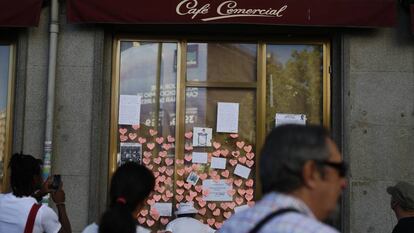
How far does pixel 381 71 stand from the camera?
741 centimetres

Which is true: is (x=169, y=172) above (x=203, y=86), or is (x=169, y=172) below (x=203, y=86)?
below

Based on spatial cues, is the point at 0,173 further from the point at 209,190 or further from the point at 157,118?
the point at 209,190

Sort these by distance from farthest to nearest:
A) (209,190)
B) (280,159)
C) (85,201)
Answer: (209,190) < (85,201) < (280,159)

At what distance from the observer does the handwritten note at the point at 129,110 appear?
25.4 ft

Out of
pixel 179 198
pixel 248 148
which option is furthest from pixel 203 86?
A: pixel 179 198

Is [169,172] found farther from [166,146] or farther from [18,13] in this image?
[18,13]

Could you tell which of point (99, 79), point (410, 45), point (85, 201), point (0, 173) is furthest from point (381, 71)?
point (0, 173)

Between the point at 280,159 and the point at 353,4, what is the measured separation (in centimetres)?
555

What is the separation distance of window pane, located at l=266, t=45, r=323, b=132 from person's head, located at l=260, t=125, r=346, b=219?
5.65 m

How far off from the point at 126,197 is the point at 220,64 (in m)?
4.77

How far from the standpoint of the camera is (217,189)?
7.67m

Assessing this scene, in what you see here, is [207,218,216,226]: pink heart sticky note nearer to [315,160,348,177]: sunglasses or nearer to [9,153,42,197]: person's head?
[9,153,42,197]: person's head

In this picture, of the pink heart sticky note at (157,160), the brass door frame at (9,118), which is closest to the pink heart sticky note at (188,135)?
the pink heart sticky note at (157,160)

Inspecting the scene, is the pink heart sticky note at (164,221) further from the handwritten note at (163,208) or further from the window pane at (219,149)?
the window pane at (219,149)
